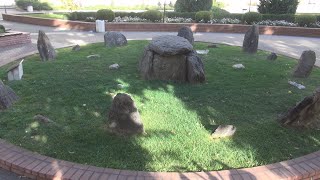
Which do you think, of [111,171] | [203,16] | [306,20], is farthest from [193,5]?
[111,171]

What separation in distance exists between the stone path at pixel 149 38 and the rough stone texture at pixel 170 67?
4560mm

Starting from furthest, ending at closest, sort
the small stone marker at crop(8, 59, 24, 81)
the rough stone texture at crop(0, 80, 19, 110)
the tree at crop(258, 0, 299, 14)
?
the tree at crop(258, 0, 299, 14), the small stone marker at crop(8, 59, 24, 81), the rough stone texture at crop(0, 80, 19, 110)

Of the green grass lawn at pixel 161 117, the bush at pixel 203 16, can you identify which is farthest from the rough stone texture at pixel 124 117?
the bush at pixel 203 16

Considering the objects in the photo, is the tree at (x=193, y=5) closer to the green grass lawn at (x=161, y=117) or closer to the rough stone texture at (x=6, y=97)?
the green grass lawn at (x=161, y=117)

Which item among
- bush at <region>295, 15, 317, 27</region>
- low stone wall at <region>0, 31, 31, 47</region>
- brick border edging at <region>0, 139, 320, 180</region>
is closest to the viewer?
brick border edging at <region>0, 139, 320, 180</region>

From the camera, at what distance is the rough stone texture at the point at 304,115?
486 cm

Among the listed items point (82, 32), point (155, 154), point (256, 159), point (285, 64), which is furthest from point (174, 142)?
point (82, 32)

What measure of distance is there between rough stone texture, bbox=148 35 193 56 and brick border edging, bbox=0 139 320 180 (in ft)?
11.0

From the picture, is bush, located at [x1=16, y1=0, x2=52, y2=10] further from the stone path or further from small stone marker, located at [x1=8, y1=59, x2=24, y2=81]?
small stone marker, located at [x1=8, y1=59, x2=24, y2=81]

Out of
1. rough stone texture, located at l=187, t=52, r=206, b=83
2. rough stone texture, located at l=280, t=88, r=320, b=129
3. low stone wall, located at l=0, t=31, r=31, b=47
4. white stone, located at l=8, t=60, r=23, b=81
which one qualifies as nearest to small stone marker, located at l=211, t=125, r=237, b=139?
rough stone texture, located at l=280, t=88, r=320, b=129

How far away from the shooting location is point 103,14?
54.5ft

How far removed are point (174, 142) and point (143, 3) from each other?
2846 cm

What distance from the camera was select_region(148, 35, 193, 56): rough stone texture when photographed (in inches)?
263

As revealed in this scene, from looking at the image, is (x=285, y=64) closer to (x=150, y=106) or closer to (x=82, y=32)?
(x=150, y=106)
